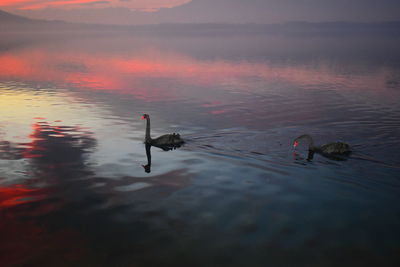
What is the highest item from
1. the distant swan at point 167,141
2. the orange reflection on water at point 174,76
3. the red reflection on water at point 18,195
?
the orange reflection on water at point 174,76

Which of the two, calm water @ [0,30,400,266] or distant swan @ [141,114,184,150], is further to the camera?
distant swan @ [141,114,184,150]

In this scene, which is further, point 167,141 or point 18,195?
point 167,141

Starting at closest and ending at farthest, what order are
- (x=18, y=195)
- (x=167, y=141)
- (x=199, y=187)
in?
(x=18, y=195) < (x=199, y=187) < (x=167, y=141)

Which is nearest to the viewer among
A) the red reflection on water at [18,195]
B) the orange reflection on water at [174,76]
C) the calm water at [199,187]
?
the calm water at [199,187]

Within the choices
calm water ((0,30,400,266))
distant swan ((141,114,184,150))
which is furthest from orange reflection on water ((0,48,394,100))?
distant swan ((141,114,184,150))

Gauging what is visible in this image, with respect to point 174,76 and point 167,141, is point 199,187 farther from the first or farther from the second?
point 174,76

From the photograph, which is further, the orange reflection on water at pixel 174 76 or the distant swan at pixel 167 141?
the orange reflection on water at pixel 174 76

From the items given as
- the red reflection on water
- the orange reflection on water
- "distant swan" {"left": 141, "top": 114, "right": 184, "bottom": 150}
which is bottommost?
the red reflection on water

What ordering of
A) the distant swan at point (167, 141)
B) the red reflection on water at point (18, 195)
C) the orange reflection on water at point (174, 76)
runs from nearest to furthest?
the red reflection on water at point (18, 195) → the distant swan at point (167, 141) → the orange reflection on water at point (174, 76)

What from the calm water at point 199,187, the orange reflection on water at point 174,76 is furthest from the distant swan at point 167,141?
the orange reflection on water at point 174,76

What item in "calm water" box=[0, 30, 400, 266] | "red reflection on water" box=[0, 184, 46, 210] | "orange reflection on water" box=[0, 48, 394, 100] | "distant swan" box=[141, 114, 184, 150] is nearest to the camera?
"calm water" box=[0, 30, 400, 266]

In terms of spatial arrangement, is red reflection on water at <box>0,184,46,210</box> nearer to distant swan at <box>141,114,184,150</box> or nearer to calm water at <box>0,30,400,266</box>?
calm water at <box>0,30,400,266</box>

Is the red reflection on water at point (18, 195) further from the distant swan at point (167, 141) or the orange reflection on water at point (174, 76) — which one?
the orange reflection on water at point (174, 76)

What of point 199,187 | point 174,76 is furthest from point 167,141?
point 174,76
